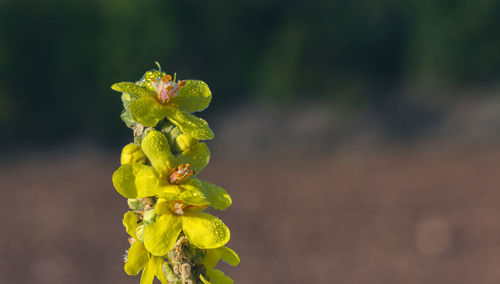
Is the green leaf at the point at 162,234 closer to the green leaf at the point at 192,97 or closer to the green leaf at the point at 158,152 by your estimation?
Answer: the green leaf at the point at 158,152

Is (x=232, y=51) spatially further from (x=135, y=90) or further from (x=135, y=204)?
(x=135, y=204)

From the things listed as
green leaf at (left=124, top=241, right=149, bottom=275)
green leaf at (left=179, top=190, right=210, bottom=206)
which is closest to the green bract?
green leaf at (left=179, top=190, right=210, bottom=206)

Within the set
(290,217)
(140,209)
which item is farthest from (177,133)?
(290,217)

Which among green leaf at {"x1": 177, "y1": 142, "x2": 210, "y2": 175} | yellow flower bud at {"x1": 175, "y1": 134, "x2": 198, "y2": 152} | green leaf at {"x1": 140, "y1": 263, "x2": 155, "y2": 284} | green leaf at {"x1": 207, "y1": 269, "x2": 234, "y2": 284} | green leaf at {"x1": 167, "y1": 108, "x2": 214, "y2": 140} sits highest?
green leaf at {"x1": 167, "y1": 108, "x2": 214, "y2": 140}

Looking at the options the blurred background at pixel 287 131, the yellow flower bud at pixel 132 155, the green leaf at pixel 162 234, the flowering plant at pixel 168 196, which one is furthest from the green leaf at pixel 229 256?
the blurred background at pixel 287 131

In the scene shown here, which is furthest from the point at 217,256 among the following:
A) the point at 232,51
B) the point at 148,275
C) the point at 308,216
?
the point at 232,51

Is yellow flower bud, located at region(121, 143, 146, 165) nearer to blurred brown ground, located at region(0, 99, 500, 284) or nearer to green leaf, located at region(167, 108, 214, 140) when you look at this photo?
green leaf, located at region(167, 108, 214, 140)
